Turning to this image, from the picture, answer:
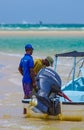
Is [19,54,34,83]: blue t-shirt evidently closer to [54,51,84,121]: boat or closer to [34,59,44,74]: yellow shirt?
[34,59,44,74]: yellow shirt

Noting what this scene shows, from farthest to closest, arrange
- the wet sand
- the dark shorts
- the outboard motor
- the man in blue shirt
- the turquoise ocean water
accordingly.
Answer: the turquoise ocean water
the dark shorts
the man in blue shirt
the outboard motor
the wet sand

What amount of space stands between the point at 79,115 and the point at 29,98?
116 centimetres

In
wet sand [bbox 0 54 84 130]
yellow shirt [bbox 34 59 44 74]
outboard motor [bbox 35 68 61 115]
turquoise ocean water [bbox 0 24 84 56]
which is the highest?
turquoise ocean water [bbox 0 24 84 56]

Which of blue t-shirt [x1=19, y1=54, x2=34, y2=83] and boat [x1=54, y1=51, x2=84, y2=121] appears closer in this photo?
blue t-shirt [x1=19, y1=54, x2=34, y2=83]

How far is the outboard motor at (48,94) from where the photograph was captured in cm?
916

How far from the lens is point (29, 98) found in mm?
10367

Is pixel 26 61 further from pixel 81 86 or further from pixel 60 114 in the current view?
pixel 81 86

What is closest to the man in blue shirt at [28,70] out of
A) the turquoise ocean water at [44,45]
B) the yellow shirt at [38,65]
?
the yellow shirt at [38,65]

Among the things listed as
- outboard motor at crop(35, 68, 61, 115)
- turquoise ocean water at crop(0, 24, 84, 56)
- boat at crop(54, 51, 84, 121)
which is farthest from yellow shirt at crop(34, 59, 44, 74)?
turquoise ocean water at crop(0, 24, 84, 56)

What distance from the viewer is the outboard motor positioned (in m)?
9.16

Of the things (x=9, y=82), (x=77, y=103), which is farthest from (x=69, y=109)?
(x=9, y=82)

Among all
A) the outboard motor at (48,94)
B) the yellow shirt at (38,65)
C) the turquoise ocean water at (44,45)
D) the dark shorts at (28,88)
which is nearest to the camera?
the outboard motor at (48,94)

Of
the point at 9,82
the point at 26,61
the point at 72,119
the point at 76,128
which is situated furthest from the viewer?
the point at 9,82

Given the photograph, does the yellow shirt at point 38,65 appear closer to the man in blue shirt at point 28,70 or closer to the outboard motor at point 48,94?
the man in blue shirt at point 28,70
